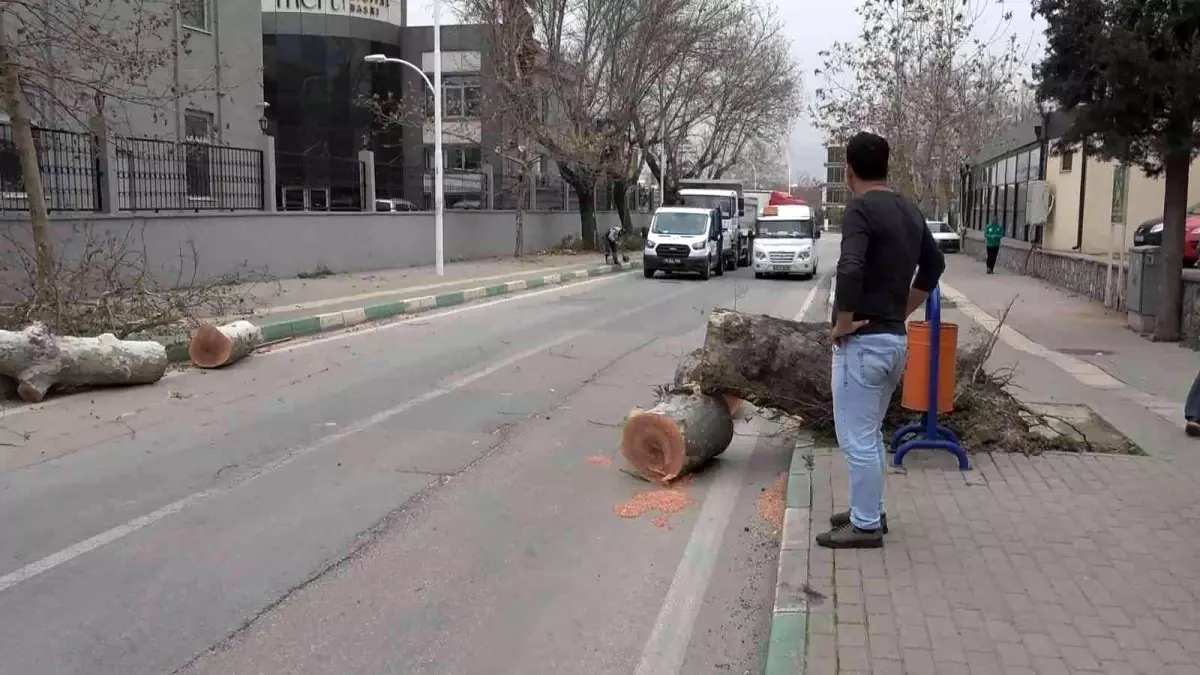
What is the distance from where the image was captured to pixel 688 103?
42.1 metres

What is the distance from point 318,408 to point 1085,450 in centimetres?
625

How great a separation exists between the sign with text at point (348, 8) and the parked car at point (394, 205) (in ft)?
73.2

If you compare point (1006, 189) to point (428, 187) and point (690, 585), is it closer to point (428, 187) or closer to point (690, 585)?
point (428, 187)

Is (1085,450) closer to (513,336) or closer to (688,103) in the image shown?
(513,336)

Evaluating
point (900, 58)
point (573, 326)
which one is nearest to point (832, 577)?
point (573, 326)

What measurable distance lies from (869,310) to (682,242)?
2243 centimetres

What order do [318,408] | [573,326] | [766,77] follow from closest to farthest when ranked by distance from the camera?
[318,408] < [573,326] < [766,77]

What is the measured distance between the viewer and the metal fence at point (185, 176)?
55.2 ft

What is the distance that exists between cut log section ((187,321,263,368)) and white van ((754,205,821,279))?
774 inches

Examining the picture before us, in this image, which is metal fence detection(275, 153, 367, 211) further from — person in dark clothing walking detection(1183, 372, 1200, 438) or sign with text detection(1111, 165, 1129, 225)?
sign with text detection(1111, 165, 1129, 225)

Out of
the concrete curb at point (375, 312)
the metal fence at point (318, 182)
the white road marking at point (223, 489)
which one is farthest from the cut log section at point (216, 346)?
the metal fence at point (318, 182)

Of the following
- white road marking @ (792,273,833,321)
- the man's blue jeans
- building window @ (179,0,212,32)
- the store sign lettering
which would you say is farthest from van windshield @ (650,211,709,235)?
the store sign lettering

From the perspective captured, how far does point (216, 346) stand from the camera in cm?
1086

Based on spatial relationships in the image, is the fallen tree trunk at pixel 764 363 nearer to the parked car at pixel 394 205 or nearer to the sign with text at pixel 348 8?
the parked car at pixel 394 205
